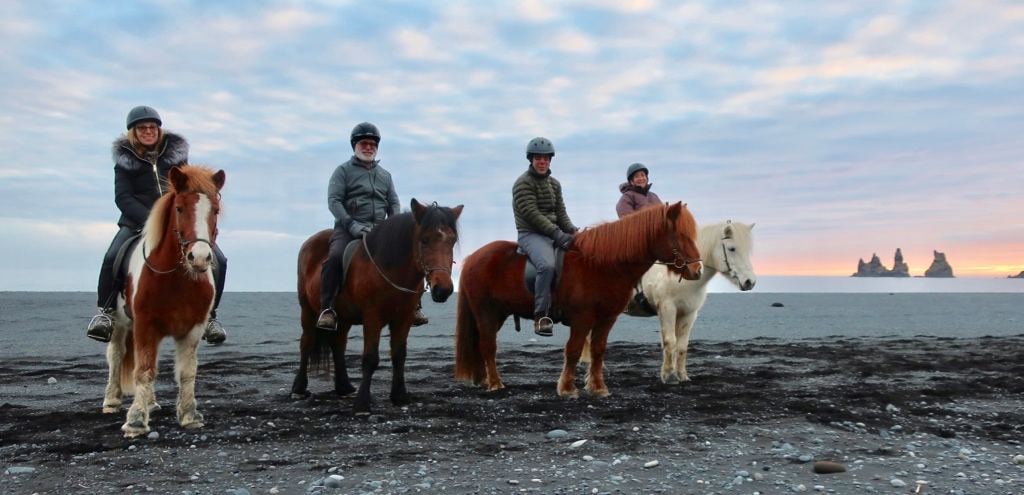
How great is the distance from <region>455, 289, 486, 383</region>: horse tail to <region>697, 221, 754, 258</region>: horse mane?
3102 mm

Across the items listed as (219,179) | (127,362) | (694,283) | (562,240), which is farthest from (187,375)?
(694,283)

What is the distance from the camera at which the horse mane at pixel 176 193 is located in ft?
20.4

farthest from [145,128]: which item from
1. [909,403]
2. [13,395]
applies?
[909,403]

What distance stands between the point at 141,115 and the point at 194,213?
6.41ft

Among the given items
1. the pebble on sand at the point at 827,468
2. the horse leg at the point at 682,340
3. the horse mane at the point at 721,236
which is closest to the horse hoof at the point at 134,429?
the pebble on sand at the point at 827,468

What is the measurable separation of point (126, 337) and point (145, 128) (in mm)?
2101

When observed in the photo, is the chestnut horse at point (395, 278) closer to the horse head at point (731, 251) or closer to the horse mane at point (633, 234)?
the horse mane at point (633, 234)

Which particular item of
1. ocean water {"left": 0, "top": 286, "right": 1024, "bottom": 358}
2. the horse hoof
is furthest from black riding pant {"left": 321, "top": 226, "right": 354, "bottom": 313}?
ocean water {"left": 0, "top": 286, "right": 1024, "bottom": 358}

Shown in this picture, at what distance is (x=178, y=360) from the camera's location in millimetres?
6727

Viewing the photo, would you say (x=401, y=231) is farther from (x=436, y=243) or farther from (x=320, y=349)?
(x=320, y=349)

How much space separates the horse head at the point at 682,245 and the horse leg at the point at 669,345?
63.3 inches

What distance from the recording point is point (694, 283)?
994 centimetres

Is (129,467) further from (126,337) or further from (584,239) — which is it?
(584,239)

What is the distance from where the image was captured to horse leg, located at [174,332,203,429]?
664 cm
